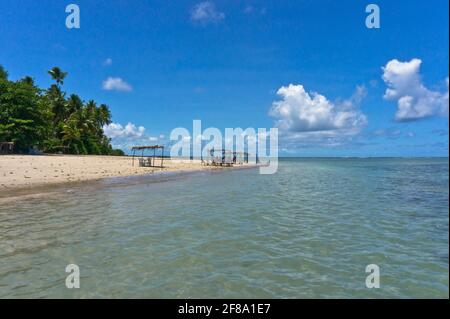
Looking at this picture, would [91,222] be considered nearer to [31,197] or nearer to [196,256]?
[196,256]

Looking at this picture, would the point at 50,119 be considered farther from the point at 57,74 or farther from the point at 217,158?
the point at 217,158

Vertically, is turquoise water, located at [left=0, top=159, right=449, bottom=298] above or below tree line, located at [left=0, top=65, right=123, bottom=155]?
below

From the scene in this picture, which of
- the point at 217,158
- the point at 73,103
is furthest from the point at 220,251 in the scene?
the point at 73,103

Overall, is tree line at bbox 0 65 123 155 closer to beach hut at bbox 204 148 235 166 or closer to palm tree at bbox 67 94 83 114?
palm tree at bbox 67 94 83 114

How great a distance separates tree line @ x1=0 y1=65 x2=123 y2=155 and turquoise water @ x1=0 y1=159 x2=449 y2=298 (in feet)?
105

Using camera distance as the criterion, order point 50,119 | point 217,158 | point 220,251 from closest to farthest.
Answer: point 220,251 < point 50,119 < point 217,158

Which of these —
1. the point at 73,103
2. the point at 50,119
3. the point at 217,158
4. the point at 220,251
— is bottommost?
the point at 220,251

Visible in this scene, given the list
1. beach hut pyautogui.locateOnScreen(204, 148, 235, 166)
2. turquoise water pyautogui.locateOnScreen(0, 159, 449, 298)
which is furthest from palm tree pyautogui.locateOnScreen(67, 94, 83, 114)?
turquoise water pyautogui.locateOnScreen(0, 159, 449, 298)

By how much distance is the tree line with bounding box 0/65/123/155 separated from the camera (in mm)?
38594

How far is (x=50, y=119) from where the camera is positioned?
173 ft

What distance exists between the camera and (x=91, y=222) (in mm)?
10477

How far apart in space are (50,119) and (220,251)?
56363 millimetres

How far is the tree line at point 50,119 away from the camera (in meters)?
38.6
